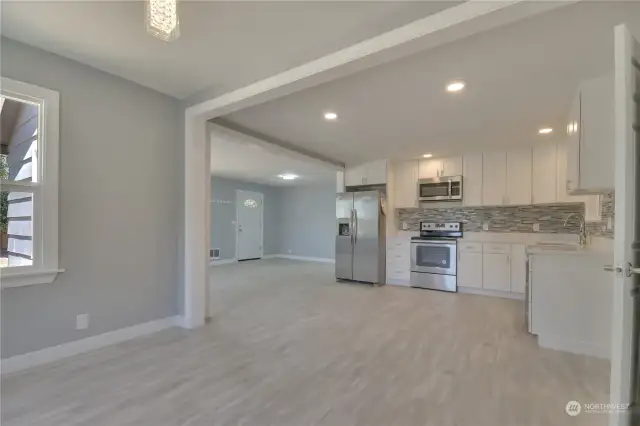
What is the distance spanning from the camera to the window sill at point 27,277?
2.31 metres

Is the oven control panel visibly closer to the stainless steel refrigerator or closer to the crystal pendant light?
the stainless steel refrigerator

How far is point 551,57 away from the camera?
7.83 ft

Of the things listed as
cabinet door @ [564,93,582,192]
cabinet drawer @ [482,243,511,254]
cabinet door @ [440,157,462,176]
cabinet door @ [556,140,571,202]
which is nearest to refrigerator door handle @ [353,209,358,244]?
cabinet door @ [440,157,462,176]

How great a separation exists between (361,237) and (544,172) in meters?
2.93

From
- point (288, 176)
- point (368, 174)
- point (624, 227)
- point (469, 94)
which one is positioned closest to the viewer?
point (624, 227)

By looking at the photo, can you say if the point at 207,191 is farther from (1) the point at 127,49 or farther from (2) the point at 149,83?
(1) the point at 127,49

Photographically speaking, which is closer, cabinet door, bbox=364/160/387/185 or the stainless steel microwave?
the stainless steel microwave

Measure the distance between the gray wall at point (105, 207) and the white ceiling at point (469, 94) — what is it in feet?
3.19

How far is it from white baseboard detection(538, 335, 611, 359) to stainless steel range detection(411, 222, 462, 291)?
247 centimetres

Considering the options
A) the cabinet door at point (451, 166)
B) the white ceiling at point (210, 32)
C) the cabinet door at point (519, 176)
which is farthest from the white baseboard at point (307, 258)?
the white ceiling at point (210, 32)

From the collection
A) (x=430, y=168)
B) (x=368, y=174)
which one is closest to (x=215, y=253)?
(x=368, y=174)

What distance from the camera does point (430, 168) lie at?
5879 mm

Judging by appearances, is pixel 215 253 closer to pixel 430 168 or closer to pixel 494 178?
pixel 430 168

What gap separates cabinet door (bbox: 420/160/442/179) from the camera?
5793 mm
